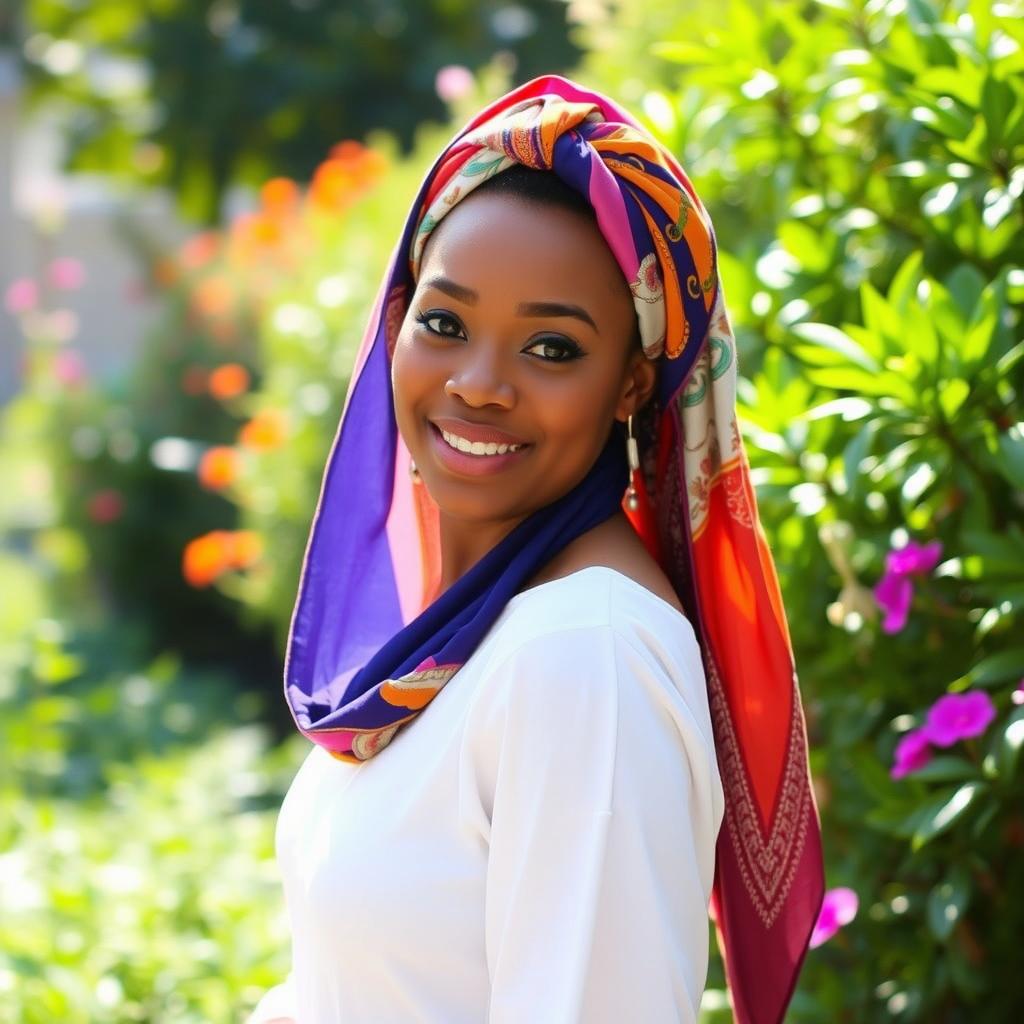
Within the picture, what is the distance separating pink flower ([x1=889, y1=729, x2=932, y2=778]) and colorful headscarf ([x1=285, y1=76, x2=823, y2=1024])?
1.10 ft

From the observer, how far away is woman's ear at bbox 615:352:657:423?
171cm

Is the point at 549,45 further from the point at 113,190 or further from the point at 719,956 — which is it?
the point at 719,956

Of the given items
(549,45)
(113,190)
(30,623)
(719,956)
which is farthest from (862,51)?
(113,190)

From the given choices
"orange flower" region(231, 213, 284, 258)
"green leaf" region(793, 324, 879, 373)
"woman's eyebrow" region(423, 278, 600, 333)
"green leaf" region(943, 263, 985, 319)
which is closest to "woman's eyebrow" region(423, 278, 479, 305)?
"woman's eyebrow" region(423, 278, 600, 333)

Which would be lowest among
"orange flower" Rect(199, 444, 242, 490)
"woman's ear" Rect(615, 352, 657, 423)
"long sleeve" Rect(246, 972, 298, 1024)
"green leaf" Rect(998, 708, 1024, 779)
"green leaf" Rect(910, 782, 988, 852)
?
"long sleeve" Rect(246, 972, 298, 1024)

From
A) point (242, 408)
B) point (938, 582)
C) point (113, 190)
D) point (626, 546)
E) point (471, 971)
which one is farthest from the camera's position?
point (113, 190)

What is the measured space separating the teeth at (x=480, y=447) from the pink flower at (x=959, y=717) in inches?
29.5

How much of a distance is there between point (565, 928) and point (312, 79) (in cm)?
932

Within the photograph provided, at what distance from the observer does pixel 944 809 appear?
2.01 m

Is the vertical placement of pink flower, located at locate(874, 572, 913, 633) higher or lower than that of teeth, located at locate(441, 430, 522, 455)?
lower

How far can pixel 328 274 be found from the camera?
5.33 meters

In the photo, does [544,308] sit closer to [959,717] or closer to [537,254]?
[537,254]

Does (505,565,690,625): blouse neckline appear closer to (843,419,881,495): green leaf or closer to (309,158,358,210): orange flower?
(843,419,881,495): green leaf

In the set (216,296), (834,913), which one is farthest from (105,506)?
(834,913)
